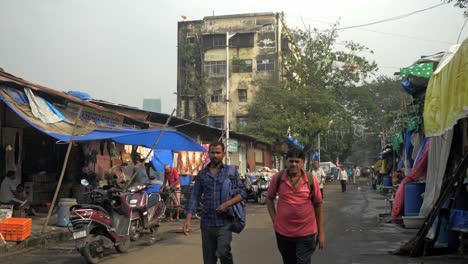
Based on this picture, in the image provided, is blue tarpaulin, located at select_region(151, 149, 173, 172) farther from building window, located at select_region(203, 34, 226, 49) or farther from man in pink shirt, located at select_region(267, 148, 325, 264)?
building window, located at select_region(203, 34, 226, 49)

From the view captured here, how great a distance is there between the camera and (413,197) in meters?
12.1

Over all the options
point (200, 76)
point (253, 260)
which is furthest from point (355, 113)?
point (253, 260)

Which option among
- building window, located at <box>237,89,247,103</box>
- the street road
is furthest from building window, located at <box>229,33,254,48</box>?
the street road

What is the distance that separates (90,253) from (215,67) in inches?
1746

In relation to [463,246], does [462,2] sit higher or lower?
higher

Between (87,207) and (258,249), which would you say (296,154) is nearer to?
(87,207)

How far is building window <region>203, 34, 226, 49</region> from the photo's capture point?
52.1m

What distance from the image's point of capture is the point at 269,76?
1965 inches

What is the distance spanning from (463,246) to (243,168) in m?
29.6

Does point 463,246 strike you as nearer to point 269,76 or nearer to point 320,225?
point 320,225

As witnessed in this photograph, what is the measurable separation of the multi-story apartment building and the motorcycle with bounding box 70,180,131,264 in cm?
4068

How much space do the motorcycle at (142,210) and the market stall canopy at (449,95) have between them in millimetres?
5607

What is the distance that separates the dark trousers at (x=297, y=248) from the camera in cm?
510

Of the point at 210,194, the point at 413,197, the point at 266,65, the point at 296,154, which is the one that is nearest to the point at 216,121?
the point at 266,65
